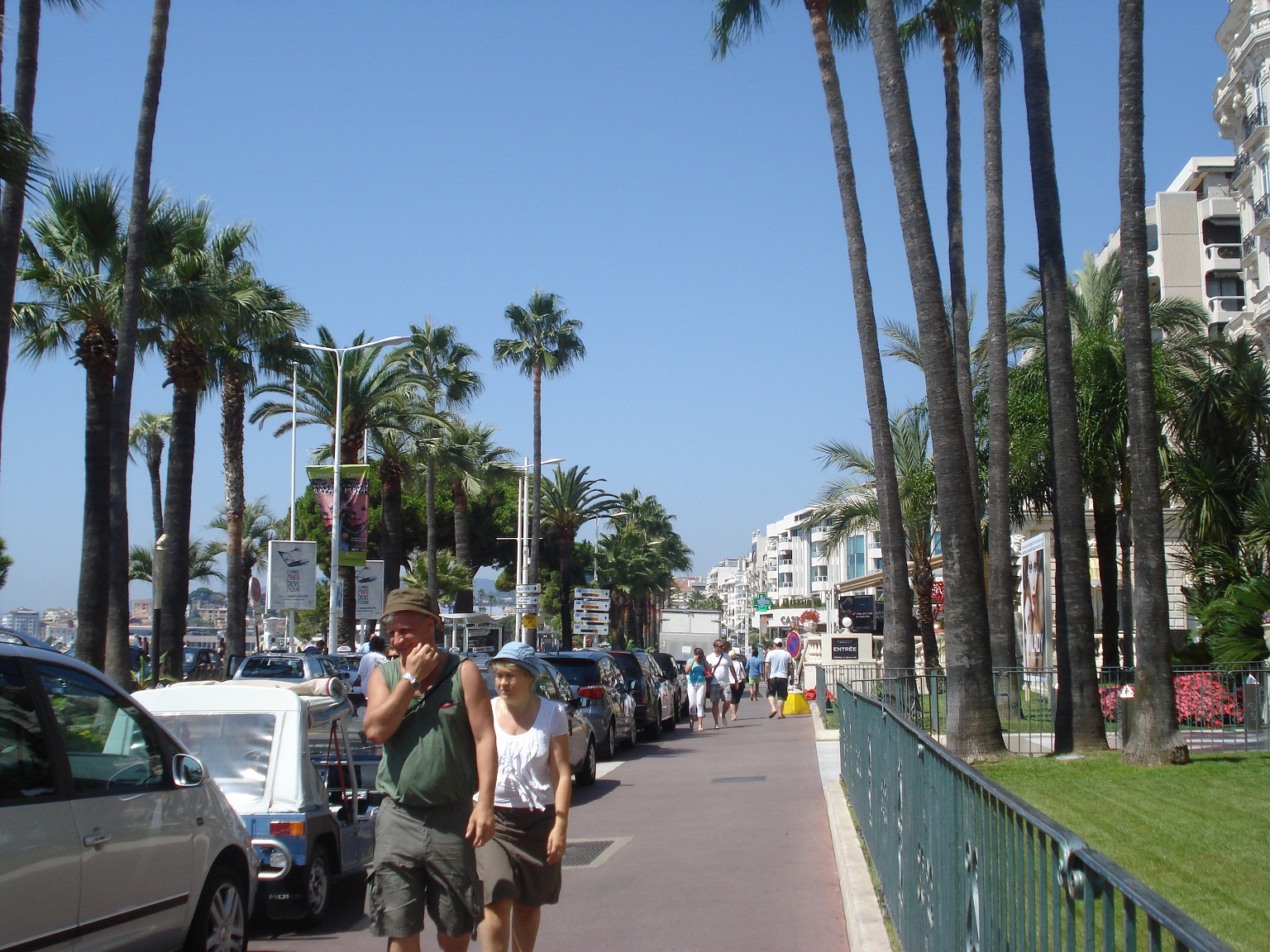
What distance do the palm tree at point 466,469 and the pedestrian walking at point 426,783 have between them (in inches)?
1520

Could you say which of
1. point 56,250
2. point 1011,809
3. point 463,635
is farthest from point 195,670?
point 1011,809

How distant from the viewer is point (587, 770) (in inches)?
609

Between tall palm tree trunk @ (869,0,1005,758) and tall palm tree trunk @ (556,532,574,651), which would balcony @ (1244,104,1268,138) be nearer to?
tall palm tree trunk @ (869,0,1005,758)

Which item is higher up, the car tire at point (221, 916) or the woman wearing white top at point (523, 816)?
the woman wearing white top at point (523, 816)

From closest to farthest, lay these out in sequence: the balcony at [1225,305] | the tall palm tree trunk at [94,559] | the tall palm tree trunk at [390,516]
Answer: the tall palm tree trunk at [94,559] < the tall palm tree trunk at [390,516] < the balcony at [1225,305]

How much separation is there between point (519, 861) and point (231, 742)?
119 inches

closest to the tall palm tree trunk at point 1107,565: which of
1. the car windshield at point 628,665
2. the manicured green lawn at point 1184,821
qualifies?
the manicured green lawn at point 1184,821

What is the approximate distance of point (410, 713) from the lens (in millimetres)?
5242

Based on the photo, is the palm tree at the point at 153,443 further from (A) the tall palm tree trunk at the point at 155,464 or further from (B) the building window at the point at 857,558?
(B) the building window at the point at 857,558

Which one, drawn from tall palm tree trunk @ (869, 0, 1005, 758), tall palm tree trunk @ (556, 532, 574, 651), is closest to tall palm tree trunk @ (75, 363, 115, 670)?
tall palm tree trunk @ (869, 0, 1005, 758)

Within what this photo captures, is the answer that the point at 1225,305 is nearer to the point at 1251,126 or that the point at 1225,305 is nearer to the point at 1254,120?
the point at 1251,126

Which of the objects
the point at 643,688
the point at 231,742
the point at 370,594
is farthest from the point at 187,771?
the point at 370,594

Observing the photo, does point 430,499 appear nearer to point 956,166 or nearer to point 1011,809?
point 956,166

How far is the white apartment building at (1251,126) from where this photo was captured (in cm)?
3020
